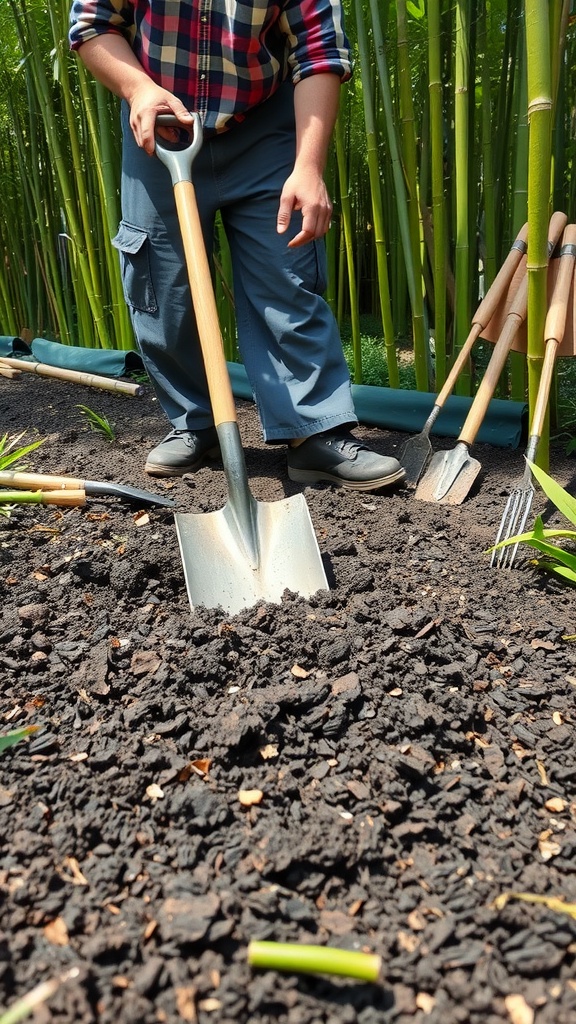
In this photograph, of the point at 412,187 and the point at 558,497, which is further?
the point at 412,187

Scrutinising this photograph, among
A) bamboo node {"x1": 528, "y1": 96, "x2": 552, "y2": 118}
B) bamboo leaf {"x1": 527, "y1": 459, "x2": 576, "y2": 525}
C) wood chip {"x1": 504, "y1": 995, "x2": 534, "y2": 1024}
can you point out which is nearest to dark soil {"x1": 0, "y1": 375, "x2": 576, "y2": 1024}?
wood chip {"x1": 504, "y1": 995, "x2": 534, "y2": 1024}

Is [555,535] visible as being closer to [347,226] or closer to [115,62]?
[115,62]

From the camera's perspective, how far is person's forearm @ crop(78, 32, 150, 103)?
5.33 feet

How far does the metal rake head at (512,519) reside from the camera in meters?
1.41

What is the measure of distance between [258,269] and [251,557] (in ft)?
2.94

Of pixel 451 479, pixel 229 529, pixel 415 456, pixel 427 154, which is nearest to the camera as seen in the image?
pixel 229 529

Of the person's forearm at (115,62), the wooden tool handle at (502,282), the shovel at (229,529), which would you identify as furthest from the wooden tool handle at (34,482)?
the wooden tool handle at (502,282)

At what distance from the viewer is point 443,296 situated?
221 centimetres

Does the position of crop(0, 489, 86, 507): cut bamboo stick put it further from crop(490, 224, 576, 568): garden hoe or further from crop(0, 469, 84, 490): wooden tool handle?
crop(490, 224, 576, 568): garden hoe

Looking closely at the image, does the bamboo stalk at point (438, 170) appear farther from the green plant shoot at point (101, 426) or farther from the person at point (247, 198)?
the green plant shoot at point (101, 426)

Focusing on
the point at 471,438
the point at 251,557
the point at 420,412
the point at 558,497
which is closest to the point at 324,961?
the point at 251,557

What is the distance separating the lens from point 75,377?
2.95 metres

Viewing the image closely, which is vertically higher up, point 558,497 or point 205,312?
point 205,312

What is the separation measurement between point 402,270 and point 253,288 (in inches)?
112
